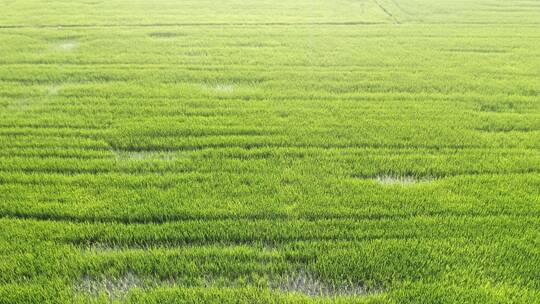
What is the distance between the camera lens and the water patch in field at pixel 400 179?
219 inches

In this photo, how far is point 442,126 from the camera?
23.1 ft

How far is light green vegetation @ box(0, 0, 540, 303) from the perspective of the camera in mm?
4035

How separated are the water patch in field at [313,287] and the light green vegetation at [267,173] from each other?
0.8 inches

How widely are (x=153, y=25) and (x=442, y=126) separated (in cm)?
999

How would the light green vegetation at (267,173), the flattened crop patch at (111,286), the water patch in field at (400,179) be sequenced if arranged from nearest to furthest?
the flattened crop patch at (111,286) → the light green vegetation at (267,173) → the water patch in field at (400,179)

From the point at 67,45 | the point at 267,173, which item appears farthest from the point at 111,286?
the point at 67,45

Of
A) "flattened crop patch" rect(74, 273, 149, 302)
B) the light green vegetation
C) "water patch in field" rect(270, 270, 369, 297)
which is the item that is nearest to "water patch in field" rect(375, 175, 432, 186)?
Result: the light green vegetation

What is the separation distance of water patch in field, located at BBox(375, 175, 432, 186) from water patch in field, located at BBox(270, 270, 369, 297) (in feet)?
6.27

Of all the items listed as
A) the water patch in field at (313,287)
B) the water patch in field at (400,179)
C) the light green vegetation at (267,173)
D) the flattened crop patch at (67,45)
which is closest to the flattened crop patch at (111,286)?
the light green vegetation at (267,173)

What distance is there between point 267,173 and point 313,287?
6.46 ft

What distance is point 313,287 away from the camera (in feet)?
13.0

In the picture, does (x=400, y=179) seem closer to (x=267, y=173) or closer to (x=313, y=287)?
(x=267, y=173)

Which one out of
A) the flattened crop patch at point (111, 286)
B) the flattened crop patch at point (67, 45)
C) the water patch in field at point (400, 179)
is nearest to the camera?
Answer: the flattened crop patch at point (111, 286)

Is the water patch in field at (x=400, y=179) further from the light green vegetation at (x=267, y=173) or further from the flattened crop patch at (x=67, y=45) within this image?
the flattened crop patch at (x=67, y=45)
